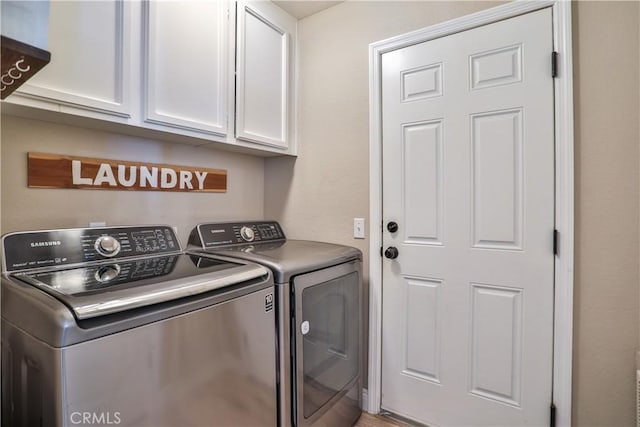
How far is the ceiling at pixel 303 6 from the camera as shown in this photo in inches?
79.7

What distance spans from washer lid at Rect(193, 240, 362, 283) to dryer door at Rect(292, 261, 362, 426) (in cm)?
4

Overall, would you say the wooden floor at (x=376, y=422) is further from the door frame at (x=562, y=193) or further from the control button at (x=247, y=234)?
the control button at (x=247, y=234)

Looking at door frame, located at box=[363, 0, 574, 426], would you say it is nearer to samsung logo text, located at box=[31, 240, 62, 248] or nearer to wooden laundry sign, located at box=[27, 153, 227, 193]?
wooden laundry sign, located at box=[27, 153, 227, 193]

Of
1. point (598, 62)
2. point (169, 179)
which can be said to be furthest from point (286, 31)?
point (598, 62)

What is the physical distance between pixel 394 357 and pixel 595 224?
1.15 metres

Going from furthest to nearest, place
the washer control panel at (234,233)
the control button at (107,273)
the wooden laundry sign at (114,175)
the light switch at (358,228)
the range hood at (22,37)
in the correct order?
1. the light switch at (358,228)
2. the washer control panel at (234,233)
3. the wooden laundry sign at (114,175)
4. the control button at (107,273)
5. the range hood at (22,37)

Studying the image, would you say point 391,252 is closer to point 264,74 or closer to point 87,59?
point 264,74

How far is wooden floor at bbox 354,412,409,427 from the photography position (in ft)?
5.94

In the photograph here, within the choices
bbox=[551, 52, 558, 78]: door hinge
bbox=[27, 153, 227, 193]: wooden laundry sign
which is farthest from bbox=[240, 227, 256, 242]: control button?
bbox=[551, 52, 558, 78]: door hinge

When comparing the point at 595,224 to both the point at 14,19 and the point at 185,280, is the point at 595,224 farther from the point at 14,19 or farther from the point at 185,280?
the point at 14,19

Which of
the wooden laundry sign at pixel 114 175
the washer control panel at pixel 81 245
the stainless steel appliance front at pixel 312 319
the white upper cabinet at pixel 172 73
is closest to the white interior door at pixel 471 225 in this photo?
the stainless steel appliance front at pixel 312 319

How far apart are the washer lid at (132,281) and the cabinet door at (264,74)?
0.82 m

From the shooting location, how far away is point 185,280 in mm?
1044

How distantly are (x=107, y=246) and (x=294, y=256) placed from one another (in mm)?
763
